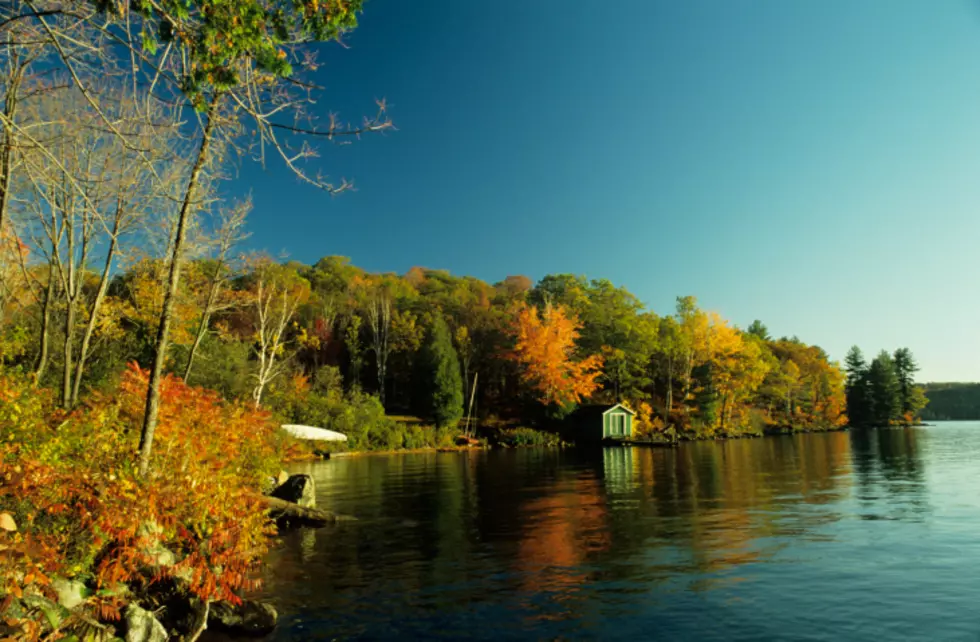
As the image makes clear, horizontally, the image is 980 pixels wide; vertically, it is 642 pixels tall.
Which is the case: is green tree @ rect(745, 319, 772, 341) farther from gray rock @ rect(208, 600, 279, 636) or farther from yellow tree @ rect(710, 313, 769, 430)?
gray rock @ rect(208, 600, 279, 636)

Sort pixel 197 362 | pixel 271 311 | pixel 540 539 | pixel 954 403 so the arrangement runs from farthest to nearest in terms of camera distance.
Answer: pixel 954 403
pixel 271 311
pixel 197 362
pixel 540 539

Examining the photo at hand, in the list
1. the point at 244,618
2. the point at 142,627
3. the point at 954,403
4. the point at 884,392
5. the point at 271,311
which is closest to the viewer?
the point at 142,627

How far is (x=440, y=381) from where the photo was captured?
47.9 metres

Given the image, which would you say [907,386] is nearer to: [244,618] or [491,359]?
[491,359]

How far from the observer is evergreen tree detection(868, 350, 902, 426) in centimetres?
8419

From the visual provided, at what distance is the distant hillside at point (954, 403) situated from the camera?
117562 millimetres

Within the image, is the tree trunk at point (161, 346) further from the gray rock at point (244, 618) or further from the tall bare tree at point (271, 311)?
the tall bare tree at point (271, 311)

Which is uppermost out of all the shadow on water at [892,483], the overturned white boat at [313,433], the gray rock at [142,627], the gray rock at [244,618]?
the overturned white boat at [313,433]

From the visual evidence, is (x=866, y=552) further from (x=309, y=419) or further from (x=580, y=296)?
(x=580, y=296)

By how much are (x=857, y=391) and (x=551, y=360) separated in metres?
65.1

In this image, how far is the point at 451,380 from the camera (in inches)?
1906

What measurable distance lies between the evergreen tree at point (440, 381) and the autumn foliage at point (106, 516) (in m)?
36.4

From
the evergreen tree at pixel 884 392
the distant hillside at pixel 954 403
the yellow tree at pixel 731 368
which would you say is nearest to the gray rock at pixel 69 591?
the yellow tree at pixel 731 368

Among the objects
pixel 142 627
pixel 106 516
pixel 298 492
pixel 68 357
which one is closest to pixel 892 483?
pixel 298 492
